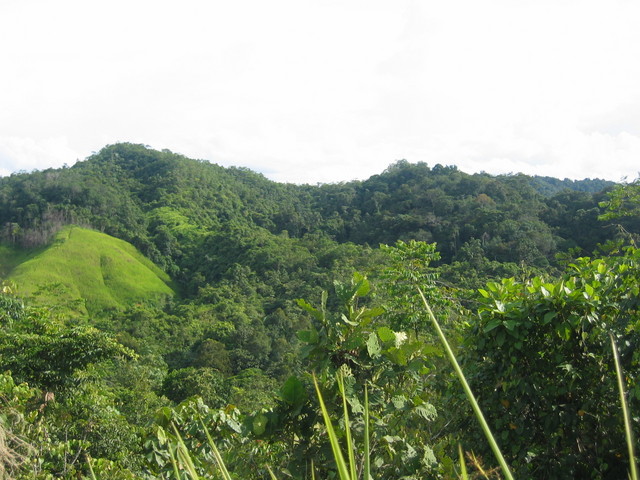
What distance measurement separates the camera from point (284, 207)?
2916 inches

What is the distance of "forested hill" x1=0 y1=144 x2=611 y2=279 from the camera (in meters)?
40.8

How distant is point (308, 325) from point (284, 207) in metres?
68.7

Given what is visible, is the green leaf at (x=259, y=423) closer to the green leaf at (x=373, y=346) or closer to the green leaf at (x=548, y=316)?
the green leaf at (x=373, y=346)

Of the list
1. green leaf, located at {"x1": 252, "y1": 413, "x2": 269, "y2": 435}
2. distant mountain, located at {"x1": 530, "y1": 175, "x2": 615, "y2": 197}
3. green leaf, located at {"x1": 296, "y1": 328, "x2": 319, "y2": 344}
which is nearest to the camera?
green leaf, located at {"x1": 252, "y1": 413, "x2": 269, "y2": 435}

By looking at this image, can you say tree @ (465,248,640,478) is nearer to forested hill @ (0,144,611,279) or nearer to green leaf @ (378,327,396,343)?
green leaf @ (378,327,396,343)

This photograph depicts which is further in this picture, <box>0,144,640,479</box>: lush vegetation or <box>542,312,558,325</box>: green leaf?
<box>542,312,558,325</box>: green leaf

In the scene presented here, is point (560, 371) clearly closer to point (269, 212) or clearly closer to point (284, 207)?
point (269, 212)

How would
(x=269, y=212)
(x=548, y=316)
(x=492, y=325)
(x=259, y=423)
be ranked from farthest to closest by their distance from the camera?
(x=269, y=212) < (x=492, y=325) < (x=548, y=316) < (x=259, y=423)

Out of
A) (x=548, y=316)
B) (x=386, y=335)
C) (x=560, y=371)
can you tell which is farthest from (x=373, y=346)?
(x=560, y=371)

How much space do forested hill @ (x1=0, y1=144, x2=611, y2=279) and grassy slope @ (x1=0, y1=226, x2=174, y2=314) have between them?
346 centimetres

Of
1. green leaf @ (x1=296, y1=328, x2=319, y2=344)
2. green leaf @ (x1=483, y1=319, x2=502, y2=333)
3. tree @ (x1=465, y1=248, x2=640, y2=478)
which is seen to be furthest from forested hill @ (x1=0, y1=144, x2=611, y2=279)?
green leaf @ (x1=296, y1=328, x2=319, y2=344)

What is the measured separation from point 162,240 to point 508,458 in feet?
197

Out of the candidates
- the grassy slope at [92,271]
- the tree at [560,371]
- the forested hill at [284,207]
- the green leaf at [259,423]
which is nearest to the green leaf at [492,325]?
the tree at [560,371]

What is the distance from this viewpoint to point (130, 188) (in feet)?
243
